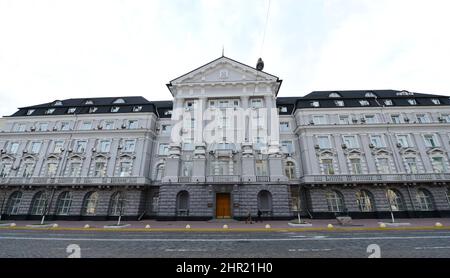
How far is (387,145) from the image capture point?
27.8 metres

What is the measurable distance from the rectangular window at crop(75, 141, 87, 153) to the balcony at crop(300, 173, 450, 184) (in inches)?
1334

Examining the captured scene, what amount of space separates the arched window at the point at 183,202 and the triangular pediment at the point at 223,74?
669 inches

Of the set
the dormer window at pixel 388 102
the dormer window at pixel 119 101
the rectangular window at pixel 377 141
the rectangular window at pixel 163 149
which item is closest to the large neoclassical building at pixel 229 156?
the rectangular window at pixel 377 141

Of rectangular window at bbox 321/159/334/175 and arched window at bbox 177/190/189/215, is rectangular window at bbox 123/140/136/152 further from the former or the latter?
rectangular window at bbox 321/159/334/175

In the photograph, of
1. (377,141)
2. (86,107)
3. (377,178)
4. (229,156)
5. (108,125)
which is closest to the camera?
(377,178)

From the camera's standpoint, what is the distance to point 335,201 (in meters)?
26.0

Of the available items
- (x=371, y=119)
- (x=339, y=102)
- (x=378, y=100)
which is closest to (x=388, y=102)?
(x=378, y=100)

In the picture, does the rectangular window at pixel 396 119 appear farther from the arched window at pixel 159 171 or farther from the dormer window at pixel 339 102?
the arched window at pixel 159 171

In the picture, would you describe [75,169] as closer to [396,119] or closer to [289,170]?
[289,170]

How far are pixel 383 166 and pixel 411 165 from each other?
386 cm

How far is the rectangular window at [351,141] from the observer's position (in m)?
28.1

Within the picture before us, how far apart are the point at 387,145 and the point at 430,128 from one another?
6951 millimetres

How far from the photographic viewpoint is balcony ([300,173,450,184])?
2512 cm

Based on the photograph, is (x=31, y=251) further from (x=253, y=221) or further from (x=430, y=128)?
(x=430, y=128)
